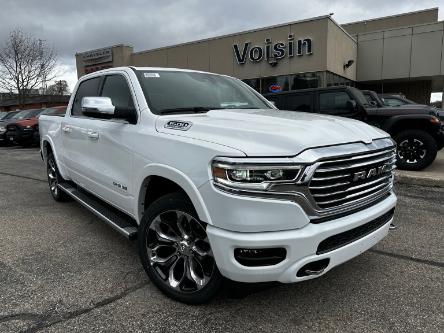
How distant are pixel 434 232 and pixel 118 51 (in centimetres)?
2522

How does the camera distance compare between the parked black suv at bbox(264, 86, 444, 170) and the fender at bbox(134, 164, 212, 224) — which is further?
the parked black suv at bbox(264, 86, 444, 170)

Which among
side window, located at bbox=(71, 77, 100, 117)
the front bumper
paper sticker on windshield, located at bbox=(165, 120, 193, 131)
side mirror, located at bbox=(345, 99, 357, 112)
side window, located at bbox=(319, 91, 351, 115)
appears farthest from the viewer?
side window, located at bbox=(319, 91, 351, 115)

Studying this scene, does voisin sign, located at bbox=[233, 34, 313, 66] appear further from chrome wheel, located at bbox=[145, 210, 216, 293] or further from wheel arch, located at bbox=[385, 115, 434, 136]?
chrome wheel, located at bbox=[145, 210, 216, 293]

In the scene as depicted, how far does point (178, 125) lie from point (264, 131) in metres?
A: 0.73

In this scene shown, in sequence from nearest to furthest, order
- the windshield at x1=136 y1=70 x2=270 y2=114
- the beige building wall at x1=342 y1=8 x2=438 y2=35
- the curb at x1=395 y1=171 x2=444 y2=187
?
1. the windshield at x1=136 y1=70 x2=270 y2=114
2. the curb at x1=395 y1=171 x2=444 y2=187
3. the beige building wall at x1=342 y1=8 x2=438 y2=35

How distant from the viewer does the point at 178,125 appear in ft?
9.91

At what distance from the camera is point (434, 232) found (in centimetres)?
449

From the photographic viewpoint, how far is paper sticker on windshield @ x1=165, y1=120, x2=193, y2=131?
2.95m

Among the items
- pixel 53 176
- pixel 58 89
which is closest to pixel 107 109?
pixel 53 176

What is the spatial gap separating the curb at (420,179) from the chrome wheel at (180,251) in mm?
Result: 5541

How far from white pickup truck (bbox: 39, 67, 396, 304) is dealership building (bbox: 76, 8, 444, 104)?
1430 centimetres

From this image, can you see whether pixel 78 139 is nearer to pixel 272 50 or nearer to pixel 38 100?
pixel 272 50

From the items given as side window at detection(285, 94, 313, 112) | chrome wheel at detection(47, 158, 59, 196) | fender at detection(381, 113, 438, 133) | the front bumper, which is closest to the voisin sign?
side window at detection(285, 94, 313, 112)

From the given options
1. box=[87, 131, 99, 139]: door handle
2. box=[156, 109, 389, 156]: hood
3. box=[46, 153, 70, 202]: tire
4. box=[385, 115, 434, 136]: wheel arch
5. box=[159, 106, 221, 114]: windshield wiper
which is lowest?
box=[46, 153, 70, 202]: tire
